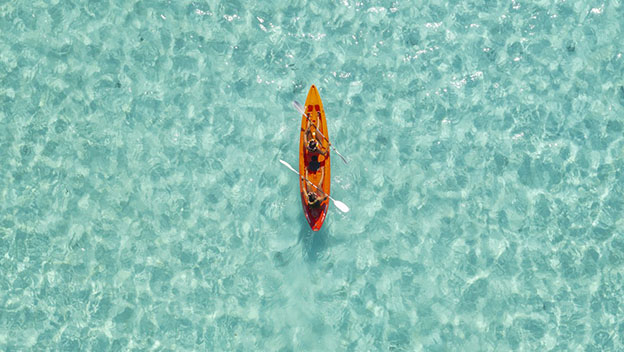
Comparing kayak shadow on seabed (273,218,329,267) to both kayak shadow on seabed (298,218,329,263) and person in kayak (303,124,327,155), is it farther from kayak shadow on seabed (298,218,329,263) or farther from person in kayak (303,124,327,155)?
person in kayak (303,124,327,155)

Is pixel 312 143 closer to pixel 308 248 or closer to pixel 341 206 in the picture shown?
pixel 341 206

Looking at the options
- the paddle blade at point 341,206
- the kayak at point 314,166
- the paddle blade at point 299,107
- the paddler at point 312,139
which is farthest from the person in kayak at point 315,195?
the paddle blade at point 299,107

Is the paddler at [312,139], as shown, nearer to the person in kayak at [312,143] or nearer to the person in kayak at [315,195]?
the person in kayak at [312,143]

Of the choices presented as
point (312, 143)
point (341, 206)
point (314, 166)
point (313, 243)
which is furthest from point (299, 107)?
point (313, 243)

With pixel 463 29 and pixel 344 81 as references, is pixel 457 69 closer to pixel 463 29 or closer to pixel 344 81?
pixel 463 29

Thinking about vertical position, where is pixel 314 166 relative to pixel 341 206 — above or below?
above

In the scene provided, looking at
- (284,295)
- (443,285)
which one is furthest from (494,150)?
(284,295)
